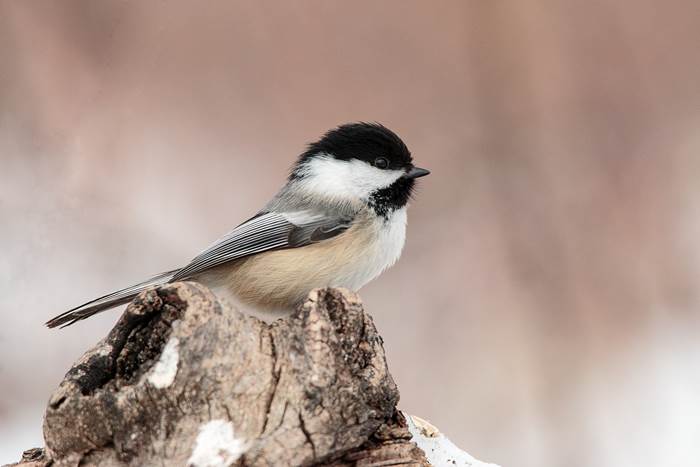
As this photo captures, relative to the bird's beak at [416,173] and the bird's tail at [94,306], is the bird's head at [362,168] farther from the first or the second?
the bird's tail at [94,306]

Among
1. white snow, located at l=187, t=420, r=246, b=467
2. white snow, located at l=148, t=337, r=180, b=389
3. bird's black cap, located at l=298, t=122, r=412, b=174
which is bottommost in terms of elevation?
white snow, located at l=187, t=420, r=246, b=467

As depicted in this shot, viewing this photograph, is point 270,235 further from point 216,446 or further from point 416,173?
point 216,446

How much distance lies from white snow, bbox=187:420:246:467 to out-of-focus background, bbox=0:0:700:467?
904mm

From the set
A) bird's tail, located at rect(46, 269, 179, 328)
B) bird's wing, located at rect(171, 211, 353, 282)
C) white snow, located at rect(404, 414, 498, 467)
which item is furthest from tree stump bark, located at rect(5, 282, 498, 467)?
bird's wing, located at rect(171, 211, 353, 282)

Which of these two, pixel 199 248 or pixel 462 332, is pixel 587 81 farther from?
pixel 199 248

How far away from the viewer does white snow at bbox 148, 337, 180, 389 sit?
852 millimetres

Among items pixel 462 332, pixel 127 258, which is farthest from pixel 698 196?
pixel 127 258

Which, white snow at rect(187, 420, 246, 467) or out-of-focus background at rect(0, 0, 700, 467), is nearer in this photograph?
white snow at rect(187, 420, 246, 467)

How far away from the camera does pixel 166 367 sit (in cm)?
86

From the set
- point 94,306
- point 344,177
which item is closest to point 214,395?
point 94,306

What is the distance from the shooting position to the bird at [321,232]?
1.52 meters

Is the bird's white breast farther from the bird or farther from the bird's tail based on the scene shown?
the bird's tail

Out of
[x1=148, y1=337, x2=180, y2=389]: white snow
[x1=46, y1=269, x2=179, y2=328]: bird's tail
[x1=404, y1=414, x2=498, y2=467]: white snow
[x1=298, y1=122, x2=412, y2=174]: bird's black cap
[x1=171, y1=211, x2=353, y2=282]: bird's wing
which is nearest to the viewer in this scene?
[x1=148, y1=337, x2=180, y2=389]: white snow

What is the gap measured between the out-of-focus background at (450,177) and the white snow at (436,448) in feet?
1.93
